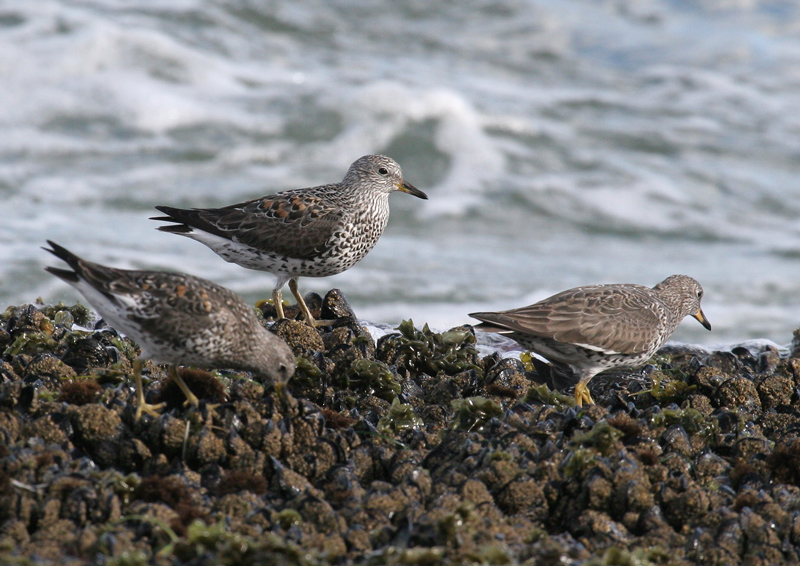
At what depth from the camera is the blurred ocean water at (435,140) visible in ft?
39.1

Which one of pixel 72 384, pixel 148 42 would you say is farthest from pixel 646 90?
pixel 72 384

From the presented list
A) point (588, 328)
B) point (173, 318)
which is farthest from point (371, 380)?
point (588, 328)

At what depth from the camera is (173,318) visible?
4668 mm

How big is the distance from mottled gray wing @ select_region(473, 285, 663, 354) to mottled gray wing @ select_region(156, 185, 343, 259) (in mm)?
1696

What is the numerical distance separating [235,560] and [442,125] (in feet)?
42.1

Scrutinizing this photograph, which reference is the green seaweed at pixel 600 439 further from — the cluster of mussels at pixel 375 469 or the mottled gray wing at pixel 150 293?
the mottled gray wing at pixel 150 293

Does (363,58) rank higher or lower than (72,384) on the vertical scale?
higher

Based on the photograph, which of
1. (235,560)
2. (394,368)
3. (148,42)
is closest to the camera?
(235,560)

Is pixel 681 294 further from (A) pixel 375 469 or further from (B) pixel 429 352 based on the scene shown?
(A) pixel 375 469

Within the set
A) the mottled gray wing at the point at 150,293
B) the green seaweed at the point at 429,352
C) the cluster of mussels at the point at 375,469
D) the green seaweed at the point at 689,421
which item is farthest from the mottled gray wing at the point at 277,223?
the green seaweed at the point at 689,421

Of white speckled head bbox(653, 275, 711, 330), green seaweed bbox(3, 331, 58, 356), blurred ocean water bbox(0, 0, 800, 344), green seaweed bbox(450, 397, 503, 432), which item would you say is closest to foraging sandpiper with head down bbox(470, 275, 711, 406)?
white speckled head bbox(653, 275, 711, 330)

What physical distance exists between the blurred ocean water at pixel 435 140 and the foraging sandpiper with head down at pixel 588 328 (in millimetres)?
3620

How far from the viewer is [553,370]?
6590mm

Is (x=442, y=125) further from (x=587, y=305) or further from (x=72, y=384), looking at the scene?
(x=72, y=384)
